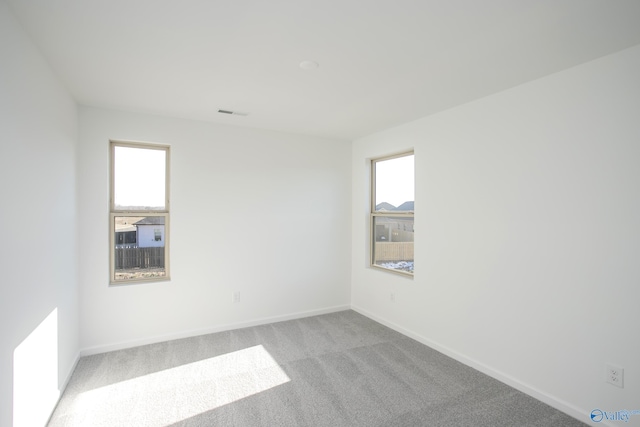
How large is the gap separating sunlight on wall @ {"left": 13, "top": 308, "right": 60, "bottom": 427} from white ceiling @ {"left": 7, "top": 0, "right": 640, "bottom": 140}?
1.81 meters

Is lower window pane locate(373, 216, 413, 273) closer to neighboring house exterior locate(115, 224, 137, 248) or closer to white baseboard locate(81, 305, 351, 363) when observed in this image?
white baseboard locate(81, 305, 351, 363)

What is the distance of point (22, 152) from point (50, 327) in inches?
48.9

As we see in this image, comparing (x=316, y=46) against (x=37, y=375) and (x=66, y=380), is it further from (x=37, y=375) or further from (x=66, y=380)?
(x=66, y=380)

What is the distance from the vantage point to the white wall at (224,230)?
10.4 ft

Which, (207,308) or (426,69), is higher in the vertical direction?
(426,69)

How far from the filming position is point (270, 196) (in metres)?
4.05

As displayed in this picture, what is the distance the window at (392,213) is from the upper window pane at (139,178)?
2.69m

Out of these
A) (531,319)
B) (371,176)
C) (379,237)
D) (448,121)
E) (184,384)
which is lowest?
(184,384)

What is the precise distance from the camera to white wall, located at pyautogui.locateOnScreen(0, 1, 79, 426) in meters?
1.56

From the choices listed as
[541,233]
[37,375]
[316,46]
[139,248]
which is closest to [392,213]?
[541,233]

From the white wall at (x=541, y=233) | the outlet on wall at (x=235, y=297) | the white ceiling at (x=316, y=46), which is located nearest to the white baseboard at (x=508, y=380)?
the white wall at (x=541, y=233)

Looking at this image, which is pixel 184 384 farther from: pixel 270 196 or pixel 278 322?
pixel 270 196

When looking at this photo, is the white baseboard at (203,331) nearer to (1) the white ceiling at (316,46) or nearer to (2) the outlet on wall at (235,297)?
(2) the outlet on wall at (235,297)

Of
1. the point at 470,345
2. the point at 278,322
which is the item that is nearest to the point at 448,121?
the point at 470,345
